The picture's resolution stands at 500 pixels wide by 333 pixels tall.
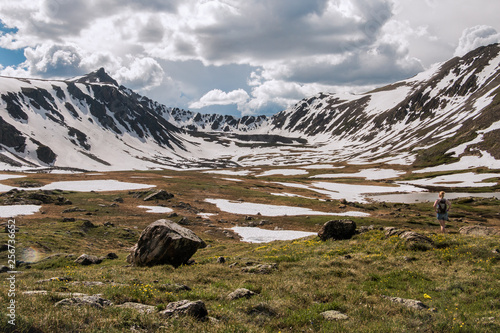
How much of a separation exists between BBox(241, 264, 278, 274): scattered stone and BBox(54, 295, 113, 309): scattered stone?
937 cm

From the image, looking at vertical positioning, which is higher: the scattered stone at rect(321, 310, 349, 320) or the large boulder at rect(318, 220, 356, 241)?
the scattered stone at rect(321, 310, 349, 320)

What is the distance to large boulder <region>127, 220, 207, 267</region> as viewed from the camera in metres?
19.9

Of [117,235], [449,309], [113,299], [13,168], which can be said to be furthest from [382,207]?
[13,168]

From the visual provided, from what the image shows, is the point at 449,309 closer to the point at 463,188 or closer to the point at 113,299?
the point at 113,299

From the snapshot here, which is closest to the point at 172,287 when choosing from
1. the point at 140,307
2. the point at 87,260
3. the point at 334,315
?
the point at 140,307

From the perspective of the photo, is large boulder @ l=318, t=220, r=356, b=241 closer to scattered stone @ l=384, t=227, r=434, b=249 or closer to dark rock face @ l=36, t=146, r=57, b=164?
scattered stone @ l=384, t=227, r=434, b=249

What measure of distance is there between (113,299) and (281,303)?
6.07m

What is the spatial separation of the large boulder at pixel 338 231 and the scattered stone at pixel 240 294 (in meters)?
16.3

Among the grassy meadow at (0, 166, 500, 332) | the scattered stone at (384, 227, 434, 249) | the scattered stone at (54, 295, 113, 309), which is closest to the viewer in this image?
the grassy meadow at (0, 166, 500, 332)

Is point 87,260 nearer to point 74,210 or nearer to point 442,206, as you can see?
point 442,206

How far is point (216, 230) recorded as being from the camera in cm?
4506

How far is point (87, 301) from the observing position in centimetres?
943

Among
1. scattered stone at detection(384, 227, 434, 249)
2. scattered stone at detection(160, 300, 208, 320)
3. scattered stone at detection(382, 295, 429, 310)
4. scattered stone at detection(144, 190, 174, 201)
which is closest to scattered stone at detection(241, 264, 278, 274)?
scattered stone at detection(382, 295, 429, 310)

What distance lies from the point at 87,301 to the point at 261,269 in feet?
34.3
